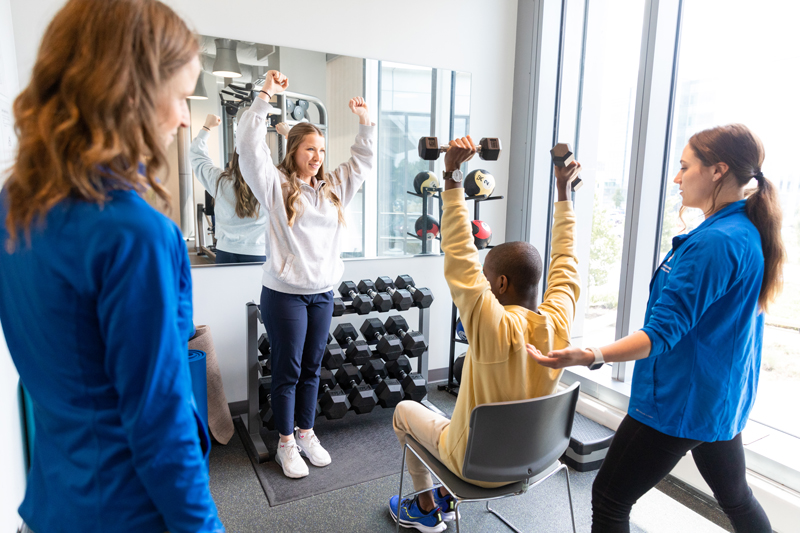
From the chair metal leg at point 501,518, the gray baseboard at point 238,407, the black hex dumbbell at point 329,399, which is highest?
the black hex dumbbell at point 329,399

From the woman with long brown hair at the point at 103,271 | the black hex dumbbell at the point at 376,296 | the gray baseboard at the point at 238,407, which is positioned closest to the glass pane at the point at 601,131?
the black hex dumbbell at the point at 376,296

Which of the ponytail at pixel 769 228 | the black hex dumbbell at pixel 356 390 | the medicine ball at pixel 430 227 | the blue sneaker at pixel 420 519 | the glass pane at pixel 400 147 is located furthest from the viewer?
the medicine ball at pixel 430 227

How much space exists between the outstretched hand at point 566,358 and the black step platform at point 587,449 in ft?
4.47

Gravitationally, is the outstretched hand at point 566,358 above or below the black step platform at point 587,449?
above

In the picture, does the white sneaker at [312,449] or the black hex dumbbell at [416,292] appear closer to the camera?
the white sneaker at [312,449]

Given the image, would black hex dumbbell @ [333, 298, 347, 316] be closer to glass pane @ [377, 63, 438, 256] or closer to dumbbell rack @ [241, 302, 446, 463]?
dumbbell rack @ [241, 302, 446, 463]

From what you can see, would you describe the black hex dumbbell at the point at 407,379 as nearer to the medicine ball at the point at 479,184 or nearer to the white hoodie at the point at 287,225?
the white hoodie at the point at 287,225

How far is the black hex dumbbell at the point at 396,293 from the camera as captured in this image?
290cm

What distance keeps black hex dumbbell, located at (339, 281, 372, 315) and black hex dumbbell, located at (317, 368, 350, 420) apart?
386 millimetres

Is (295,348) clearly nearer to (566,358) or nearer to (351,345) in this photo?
(351,345)

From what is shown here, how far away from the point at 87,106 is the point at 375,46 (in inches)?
105

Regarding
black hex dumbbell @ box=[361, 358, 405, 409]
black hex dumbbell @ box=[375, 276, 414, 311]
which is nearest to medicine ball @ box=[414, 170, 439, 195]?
black hex dumbbell @ box=[375, 276, 414, 311]

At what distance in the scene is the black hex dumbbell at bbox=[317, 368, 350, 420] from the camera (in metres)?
2.69

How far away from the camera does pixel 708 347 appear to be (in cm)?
141
